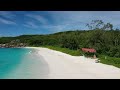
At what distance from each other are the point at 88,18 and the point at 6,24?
2556 millimetres

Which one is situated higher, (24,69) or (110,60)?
(110,60)

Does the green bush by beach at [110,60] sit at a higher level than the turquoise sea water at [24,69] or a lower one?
higher

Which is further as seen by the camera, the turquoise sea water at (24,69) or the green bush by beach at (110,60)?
the green bush by beach at (110,60)

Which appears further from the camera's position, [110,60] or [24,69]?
[24,69]

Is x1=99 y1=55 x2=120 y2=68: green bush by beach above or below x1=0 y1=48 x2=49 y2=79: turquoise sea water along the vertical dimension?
above

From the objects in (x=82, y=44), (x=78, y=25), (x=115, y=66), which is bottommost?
(x=115, y=66)

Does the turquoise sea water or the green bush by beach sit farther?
the green bush by beach
